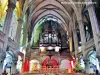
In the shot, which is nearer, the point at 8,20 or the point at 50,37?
the point at 8,20

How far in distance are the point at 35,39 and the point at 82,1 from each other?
1402 centimetres

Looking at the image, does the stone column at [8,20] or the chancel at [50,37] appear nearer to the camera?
the stone column at [8,20]

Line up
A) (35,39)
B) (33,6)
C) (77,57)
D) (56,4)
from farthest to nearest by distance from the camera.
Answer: (35,39) < (56,4) < (33,6) < (77,57)

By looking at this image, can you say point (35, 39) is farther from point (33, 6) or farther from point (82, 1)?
point (82, 1)

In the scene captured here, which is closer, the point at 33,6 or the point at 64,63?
the point at 33,6

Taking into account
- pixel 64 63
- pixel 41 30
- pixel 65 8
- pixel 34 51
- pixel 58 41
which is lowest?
pixel 64 63

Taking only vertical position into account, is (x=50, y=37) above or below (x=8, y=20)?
above

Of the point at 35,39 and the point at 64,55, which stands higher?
the point at 35,39

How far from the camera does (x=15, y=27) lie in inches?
735

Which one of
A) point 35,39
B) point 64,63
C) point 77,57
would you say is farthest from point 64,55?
point 35,39

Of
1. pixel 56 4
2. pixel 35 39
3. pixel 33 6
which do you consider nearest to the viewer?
pixel 33 6

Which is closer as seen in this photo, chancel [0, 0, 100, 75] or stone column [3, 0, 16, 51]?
stone column [3, 0, 16, 51]

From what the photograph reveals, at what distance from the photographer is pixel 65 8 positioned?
79.8ft

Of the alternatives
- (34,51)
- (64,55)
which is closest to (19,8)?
(34,51)
